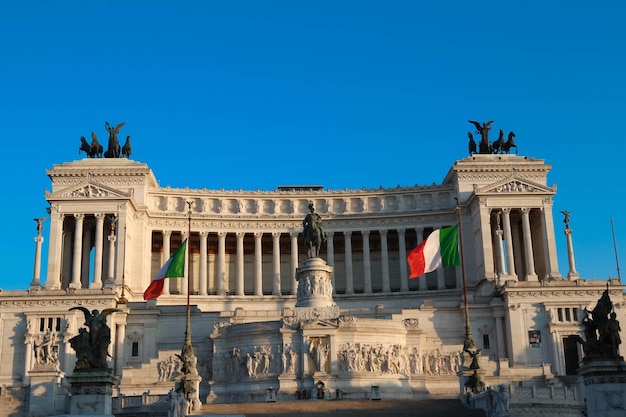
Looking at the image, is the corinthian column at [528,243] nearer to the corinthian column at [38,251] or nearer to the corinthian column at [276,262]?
the corinthian column at [276,262]

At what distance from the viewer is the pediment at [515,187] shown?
87.6 m

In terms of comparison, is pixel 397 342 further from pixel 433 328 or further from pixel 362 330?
pixel 433 328

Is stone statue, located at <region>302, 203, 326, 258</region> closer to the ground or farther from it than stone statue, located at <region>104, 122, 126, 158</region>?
closer to the ground

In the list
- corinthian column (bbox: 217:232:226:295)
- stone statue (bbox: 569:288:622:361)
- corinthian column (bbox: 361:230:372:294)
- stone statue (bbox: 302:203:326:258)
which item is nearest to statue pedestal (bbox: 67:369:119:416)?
stone statue (bbox: 569:288:622:361)

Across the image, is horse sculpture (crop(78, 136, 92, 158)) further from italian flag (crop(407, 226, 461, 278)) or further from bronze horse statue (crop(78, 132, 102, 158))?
italian flag (crop(407, 226, 461, 278))

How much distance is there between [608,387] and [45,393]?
99.9 feet

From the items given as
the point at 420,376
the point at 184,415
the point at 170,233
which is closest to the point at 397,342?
the point at 420,376

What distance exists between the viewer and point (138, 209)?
88.1 meters

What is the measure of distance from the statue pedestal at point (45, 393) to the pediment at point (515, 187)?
52204 mm

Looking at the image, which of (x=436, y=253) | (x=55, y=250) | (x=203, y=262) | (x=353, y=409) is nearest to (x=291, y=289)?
(x=203, y=262)

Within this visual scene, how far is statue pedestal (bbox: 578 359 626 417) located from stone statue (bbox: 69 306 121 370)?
834 inches

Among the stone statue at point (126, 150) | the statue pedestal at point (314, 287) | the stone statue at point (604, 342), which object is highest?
the stone statue at point (126, 150)

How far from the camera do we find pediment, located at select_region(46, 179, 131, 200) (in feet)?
281

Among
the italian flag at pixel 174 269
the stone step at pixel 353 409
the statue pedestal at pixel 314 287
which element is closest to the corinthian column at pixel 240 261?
the statue pedestal at pixel 314 287
